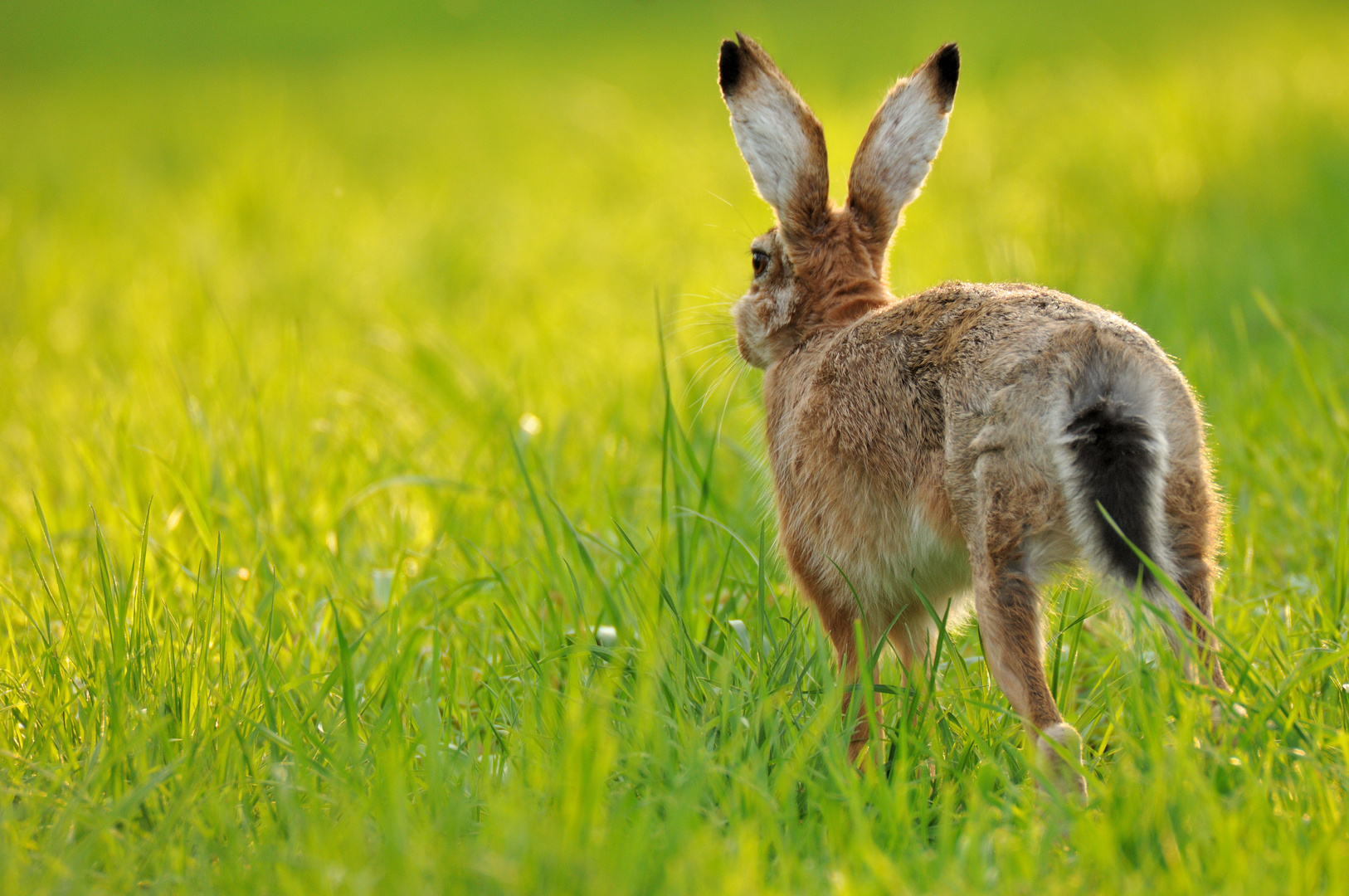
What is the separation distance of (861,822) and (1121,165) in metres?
6.69

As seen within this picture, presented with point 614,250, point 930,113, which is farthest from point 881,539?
point 614,250

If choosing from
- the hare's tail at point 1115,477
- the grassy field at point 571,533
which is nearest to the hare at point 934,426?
the hare's tail at point 1115,477

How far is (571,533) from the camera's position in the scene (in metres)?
3.06

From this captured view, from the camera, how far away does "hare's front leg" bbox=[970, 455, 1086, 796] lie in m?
2.18

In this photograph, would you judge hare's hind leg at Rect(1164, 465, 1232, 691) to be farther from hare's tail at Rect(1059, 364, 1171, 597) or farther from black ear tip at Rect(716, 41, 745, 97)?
black ear tip at Rect(716, 41, 745, 97)

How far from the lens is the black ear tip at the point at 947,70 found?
3158 millimetres

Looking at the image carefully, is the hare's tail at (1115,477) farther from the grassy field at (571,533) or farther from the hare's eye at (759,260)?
the hare's eye at (759,260)

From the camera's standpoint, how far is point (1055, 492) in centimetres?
217

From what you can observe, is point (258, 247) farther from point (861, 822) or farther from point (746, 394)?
point (861, 822)

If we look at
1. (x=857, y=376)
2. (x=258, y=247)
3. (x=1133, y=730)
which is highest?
(x=258, y=247)

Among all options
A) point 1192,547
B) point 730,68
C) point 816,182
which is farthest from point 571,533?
point 1192,547

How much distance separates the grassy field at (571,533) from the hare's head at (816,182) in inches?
15.6

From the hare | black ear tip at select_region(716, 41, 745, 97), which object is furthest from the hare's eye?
black ear tip at select_region(716, 41, 745, 97)

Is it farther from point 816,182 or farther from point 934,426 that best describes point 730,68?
point 934,426
